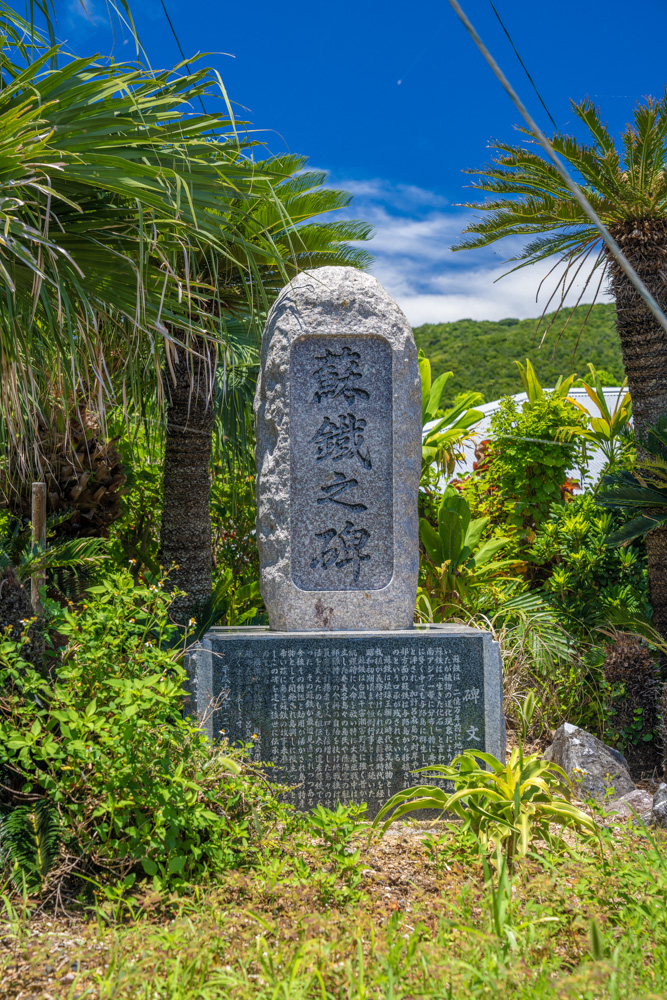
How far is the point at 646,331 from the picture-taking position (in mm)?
5488

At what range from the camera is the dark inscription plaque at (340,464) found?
4.25 m

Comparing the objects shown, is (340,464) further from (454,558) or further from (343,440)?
(454,558)

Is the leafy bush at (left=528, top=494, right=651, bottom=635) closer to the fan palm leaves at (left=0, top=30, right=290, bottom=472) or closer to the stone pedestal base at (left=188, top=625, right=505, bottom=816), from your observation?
the stone pedestal base at (left=188, top=625, right=505, bottom=816)

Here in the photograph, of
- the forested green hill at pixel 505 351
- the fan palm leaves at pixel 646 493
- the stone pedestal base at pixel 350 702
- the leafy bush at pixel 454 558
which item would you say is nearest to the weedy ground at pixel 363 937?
the stone pedestal base at pixel 350 702

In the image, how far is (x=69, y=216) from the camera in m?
4.03

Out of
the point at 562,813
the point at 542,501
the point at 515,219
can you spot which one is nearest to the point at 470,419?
the point at 542,501

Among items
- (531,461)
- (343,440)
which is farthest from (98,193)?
(531,461)

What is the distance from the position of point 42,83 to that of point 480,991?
4009 mm

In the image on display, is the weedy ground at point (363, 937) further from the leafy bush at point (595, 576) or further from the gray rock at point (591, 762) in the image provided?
the leafy bush at point (595, 576)

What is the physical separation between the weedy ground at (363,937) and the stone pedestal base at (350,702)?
3.16 feet

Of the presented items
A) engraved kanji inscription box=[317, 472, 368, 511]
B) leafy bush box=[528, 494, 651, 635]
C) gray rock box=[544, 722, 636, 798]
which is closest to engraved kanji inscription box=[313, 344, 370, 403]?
engraved kanji inscription box=[317, 472, 368, 511]

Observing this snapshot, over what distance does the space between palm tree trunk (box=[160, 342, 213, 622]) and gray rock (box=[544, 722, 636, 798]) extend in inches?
130

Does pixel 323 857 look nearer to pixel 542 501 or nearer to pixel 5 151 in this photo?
pixel 5 151

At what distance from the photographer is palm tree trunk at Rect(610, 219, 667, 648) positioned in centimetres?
538
